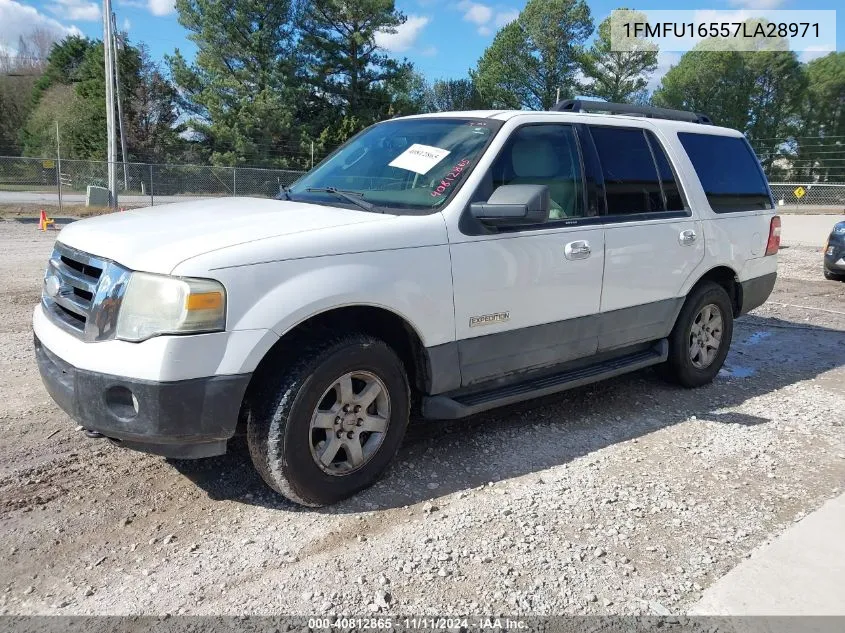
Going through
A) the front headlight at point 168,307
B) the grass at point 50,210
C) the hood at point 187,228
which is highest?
the grass at point 50,210

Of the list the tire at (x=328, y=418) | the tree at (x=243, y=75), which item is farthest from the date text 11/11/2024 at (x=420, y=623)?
the tree at (x=243, y=75)

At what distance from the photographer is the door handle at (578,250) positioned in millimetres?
4066

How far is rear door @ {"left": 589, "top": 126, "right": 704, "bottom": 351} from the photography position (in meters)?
4.45

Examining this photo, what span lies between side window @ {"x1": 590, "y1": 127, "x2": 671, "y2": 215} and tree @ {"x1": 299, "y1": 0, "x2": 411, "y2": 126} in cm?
3839

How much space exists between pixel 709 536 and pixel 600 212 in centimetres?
206

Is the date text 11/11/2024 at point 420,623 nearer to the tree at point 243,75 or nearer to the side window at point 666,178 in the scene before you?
the side window at point 666,178

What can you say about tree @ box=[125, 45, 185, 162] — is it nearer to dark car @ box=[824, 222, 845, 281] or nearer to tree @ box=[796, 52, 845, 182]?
dark car @ box=[824, 222, 845, 281]

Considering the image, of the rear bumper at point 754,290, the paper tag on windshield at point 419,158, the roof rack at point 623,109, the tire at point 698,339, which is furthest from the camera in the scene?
the rear bumper at point 754,290

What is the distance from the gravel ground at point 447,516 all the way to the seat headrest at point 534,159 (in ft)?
5.47

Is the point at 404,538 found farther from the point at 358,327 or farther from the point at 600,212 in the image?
the point at 600,212

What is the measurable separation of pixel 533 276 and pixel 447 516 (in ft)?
4.76

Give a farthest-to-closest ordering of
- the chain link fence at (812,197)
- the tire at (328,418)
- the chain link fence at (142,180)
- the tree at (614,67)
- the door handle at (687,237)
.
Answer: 1. the tree at (614,67)
2. the chain link fence at (812,197)
3. the chain link fence at (142,180)
4. the door handle at (687,237)
5. the tire at (328,418)

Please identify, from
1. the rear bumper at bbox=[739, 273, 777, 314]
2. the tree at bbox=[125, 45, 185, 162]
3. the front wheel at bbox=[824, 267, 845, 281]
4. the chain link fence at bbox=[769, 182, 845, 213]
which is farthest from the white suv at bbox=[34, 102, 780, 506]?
the tree at bbox=[125, 45, 185, 162]

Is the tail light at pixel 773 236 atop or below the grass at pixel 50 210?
below
